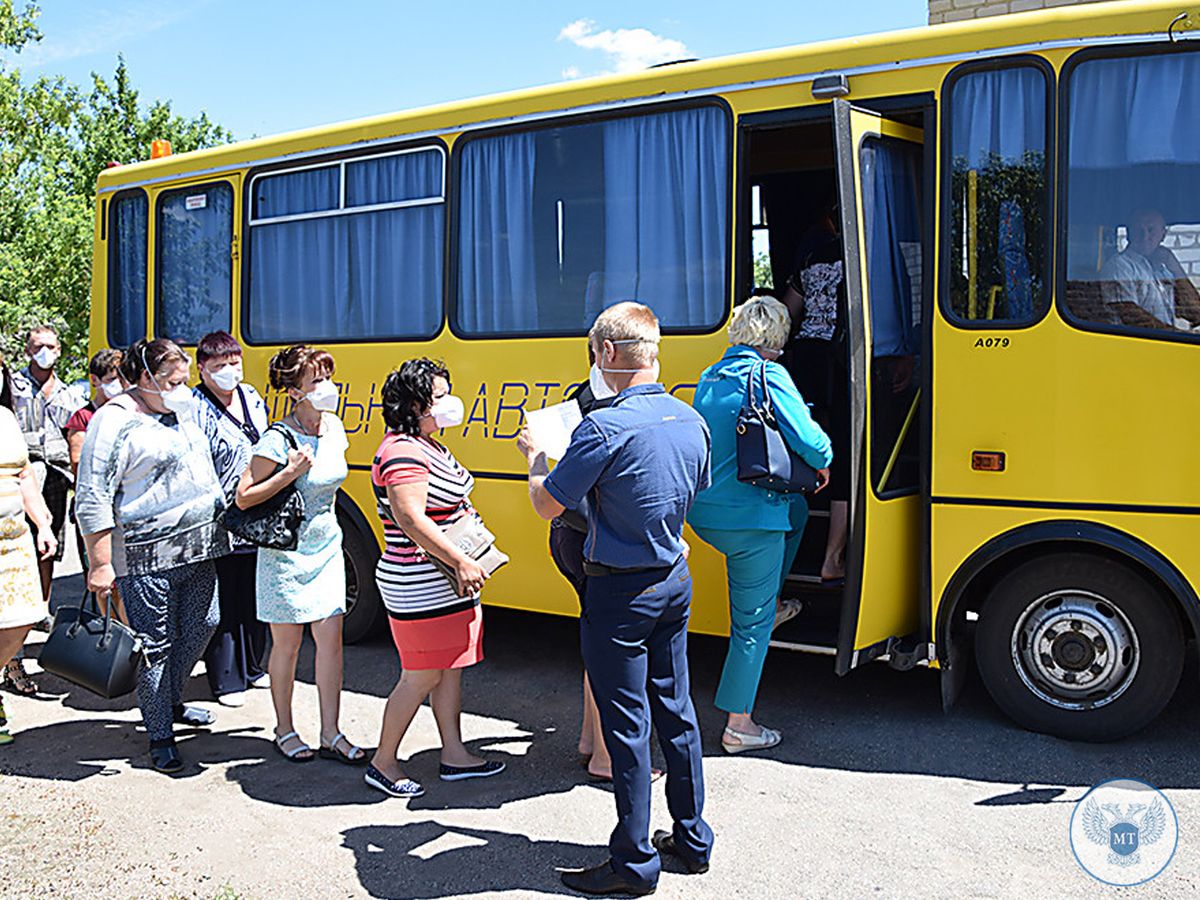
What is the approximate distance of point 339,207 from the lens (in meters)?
6.80

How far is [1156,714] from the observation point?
475 centimetres

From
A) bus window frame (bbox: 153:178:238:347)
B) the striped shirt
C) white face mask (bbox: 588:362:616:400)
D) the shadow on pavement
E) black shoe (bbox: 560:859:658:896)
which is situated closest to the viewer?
black shoe (bbox: 560:859:658:896)

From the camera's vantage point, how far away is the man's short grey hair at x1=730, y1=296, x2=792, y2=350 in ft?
15.7

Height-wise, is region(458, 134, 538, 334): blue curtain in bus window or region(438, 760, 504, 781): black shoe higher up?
region(458, 134, 538, 334): blue curtain in bus window

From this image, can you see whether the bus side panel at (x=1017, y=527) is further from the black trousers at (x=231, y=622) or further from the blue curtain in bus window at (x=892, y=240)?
the black trousers at (x=231, y=622)

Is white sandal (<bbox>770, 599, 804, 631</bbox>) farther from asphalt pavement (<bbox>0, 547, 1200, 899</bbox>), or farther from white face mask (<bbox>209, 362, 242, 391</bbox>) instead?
white face mask (<bbox>209, 362, 242, 391</bbox>)

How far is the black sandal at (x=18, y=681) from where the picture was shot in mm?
6059

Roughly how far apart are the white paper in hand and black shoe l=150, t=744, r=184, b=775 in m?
2.29

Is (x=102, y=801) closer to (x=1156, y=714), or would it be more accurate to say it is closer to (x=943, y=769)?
(x=943, y=769)

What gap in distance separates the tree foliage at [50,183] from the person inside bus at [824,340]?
62.8 ft

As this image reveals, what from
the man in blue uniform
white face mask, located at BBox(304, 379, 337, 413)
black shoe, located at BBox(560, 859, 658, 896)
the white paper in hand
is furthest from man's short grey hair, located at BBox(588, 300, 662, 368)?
black shoe, located at BBox(560, 859, 658, 896)

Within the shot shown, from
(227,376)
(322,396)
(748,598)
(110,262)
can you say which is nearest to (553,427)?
(322,396)

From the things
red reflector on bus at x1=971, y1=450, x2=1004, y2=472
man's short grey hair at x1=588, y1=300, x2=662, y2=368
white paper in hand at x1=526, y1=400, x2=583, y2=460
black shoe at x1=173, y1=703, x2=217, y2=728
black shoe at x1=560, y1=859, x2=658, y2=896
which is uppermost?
man's short grey hair at x1=588, y1=300, x2=662, y2=368

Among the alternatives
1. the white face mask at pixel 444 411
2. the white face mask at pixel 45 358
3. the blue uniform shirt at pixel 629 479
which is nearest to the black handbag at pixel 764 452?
the blue uniform shirt at pixel 629 479
